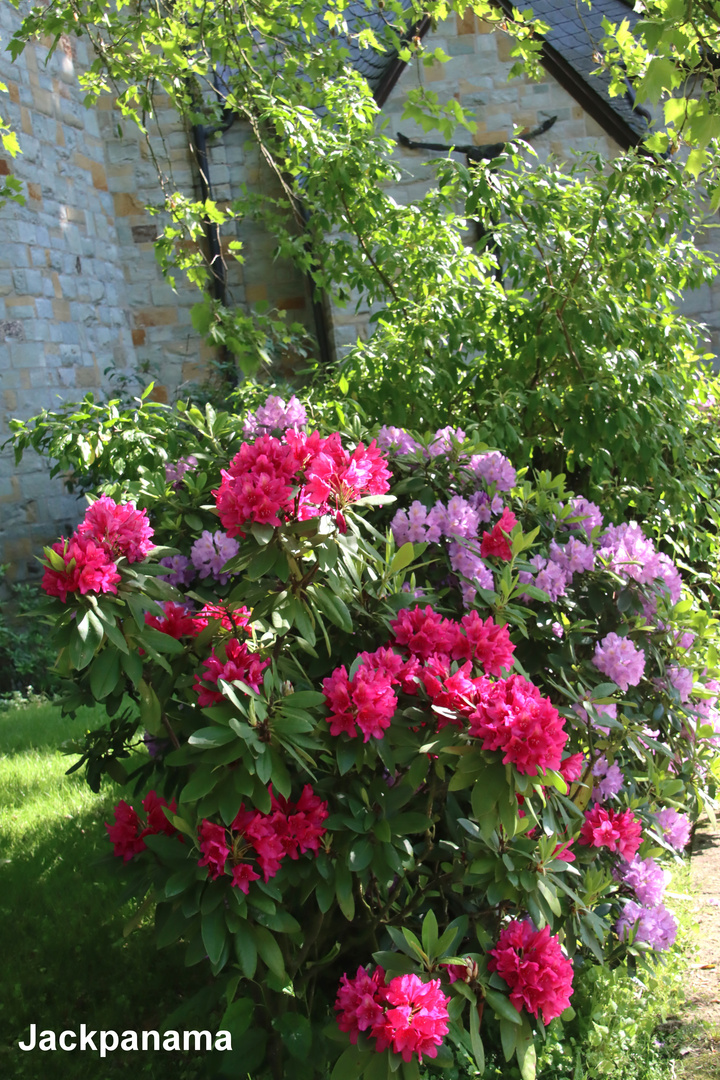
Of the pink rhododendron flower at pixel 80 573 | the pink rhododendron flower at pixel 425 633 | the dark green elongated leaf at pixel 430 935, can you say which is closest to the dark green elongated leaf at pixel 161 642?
the pink rhododendron flower at pixel 80 573

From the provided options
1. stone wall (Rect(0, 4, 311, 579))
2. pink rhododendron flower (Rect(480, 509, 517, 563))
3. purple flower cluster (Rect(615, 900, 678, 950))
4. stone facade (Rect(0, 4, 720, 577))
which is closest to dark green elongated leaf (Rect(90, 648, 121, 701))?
pink rhododendron flower (Rect(480, 509, 517, 563))

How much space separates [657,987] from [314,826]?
1338mm

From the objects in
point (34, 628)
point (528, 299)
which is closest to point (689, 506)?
point (528, 299)

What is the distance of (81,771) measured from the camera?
14.9 ft

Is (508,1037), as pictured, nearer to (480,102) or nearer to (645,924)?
(645,924)

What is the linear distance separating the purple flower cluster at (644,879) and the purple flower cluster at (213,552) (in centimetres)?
129

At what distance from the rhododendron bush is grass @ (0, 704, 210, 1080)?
0.47m

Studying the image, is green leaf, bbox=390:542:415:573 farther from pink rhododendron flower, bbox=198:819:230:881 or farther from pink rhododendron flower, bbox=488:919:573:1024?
pink rhododendron flower, bbox=488:919:573:1024

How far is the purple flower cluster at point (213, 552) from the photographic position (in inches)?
92.4

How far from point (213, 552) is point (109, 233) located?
22.9 feet

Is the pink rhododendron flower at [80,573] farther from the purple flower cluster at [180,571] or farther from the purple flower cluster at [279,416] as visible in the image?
the purple flower cluster at [279,416]

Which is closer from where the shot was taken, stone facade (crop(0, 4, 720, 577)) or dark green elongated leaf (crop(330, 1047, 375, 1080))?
dark green elongated leaf (crop(330, 1047, 375, 1080))

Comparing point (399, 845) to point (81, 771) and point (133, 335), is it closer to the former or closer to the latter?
point (81, 771)

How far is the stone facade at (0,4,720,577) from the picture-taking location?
6.96 meters
